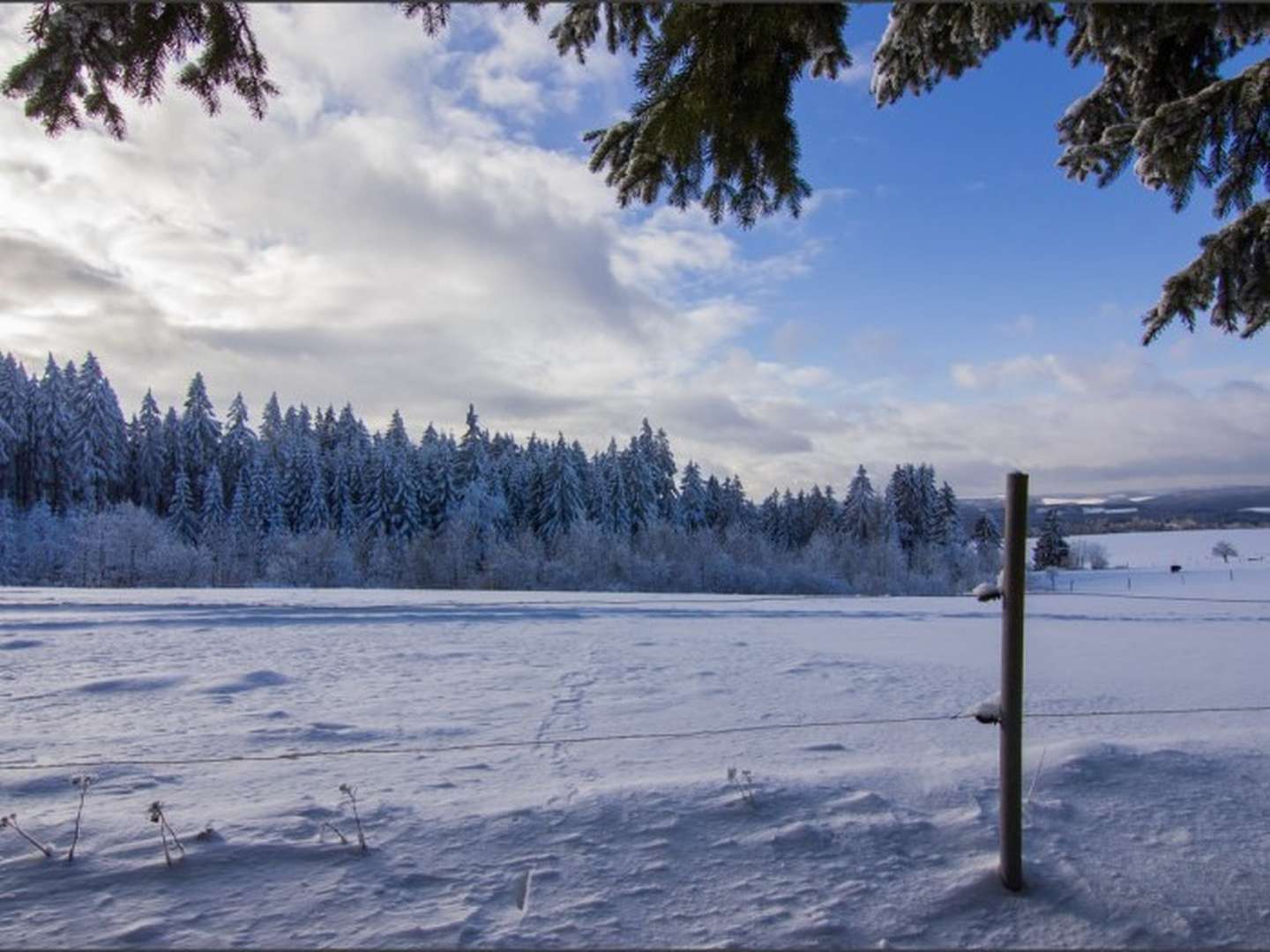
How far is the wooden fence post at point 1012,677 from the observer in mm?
3131

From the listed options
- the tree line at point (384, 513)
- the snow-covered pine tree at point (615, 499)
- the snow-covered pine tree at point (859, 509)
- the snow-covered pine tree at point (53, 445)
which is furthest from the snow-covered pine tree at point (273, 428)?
the snow-covered pine tree at point (859, 509)

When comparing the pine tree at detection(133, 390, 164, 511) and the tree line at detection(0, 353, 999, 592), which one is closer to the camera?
the tree line at detection(0, 353, 999, 592)

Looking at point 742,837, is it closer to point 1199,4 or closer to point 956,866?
point 956,866

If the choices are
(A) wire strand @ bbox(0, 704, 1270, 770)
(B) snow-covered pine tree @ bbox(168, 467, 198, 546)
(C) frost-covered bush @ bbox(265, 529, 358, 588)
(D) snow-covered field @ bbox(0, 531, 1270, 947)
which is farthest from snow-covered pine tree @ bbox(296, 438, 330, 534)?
(A) wire strand @ bbox(0, 704, 1270, 770)

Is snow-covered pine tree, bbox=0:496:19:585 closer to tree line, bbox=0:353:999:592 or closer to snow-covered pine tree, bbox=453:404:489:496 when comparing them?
tree line, bbox=0:353:999:592

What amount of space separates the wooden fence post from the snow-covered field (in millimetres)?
207

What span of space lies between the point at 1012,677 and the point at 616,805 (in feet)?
7.08

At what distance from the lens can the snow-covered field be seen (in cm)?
302

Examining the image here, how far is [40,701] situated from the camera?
6855 mm

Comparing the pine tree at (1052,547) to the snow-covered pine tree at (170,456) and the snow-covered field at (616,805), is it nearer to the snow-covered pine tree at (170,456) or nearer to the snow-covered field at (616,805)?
the snow-covered field at (616,805)

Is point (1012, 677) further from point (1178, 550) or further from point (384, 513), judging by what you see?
point (1178, 550)

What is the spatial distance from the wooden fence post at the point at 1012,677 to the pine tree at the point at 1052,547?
3224 inches

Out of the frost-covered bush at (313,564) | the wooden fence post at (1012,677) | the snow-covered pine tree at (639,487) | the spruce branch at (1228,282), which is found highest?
the snow-covered pine tree at (639,487)

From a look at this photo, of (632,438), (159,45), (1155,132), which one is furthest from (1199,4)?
(632,438)
